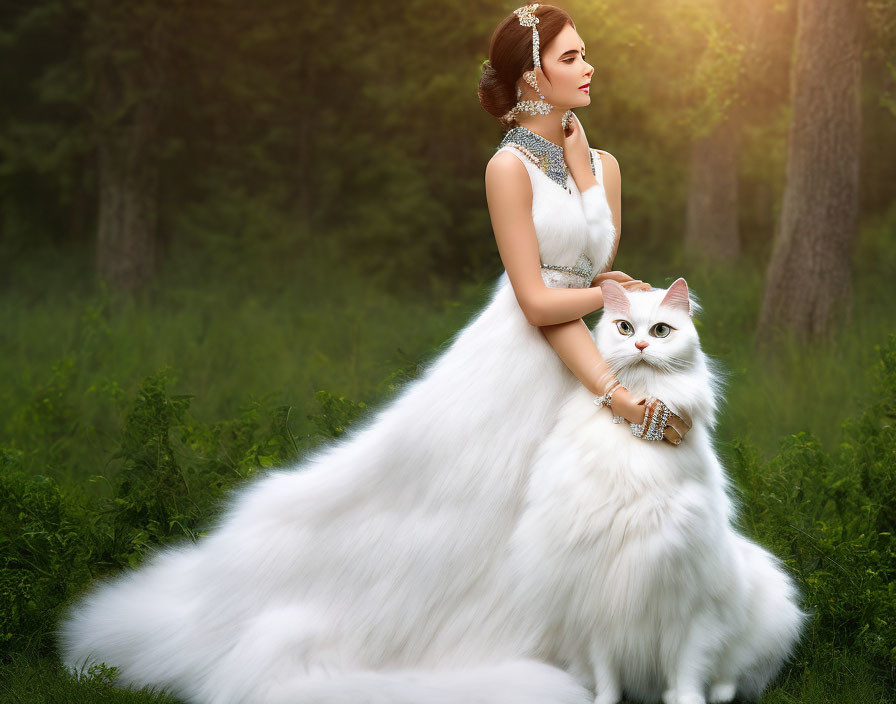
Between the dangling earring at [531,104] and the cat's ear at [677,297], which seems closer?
the cat's ear at [677,297]

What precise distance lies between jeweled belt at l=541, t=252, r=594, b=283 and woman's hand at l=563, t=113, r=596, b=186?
24cm

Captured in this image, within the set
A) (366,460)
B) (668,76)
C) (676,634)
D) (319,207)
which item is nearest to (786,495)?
(676,634)

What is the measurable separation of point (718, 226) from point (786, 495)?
9157 millimetres

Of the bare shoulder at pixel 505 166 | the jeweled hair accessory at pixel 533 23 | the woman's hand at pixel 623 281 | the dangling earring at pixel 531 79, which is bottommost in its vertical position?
the woman's hand at pixel 623 281

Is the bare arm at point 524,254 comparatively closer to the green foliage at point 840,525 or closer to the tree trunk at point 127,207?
the green foliage at point 840,525

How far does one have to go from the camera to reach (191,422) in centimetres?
539

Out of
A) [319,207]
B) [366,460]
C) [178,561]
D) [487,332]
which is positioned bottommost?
[319,207]

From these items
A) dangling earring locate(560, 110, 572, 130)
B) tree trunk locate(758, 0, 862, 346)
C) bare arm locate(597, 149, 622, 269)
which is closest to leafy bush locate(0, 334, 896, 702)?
bare arm locate(597, 149, 622, 269)

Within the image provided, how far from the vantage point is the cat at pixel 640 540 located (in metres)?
2.78

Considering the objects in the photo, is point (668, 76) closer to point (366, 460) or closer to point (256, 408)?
point (256, 408)

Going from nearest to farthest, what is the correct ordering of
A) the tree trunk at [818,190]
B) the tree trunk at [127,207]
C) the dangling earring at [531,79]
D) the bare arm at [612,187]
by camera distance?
1. the dangling earring at [531,79]
2. the bare arm at [612,187]
3. the tree trunk at [818,190]
4. the tree trunk at [127,207]

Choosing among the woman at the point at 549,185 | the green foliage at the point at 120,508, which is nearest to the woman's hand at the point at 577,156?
the woman at the point at 549,185

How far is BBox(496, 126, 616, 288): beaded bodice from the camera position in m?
3.08

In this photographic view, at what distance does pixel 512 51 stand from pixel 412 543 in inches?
64.4
